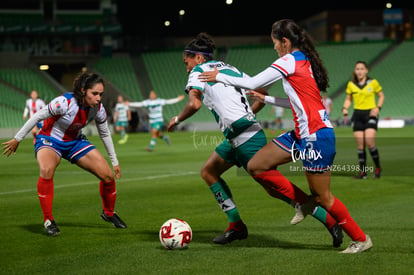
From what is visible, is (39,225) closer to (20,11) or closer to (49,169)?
A: (49,169)

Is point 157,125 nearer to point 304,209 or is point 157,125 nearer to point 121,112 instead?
point 121,112

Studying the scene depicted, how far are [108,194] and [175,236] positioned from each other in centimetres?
195

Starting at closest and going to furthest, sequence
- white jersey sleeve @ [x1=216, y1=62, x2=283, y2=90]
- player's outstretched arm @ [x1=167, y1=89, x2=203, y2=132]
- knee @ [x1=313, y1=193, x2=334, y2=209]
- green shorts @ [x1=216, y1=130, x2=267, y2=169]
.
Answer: white jersey sleeve @ [x1=216, y1=62, x2=283, y2=90]
knee @ [x1=313, y1=193, x2=334, y2=209]
player's outstretched arm @ [x1=167, y1=89, x2=203, y2=132]
green shorts @ [x1=216, y1=130, x2=267, y2=169]

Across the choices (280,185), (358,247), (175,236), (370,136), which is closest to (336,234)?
(358,247)

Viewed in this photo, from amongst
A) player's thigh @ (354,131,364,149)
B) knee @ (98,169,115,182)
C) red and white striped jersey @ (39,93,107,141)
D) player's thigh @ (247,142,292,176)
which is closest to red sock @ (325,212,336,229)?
player's thigh @ (247,142,292,176)

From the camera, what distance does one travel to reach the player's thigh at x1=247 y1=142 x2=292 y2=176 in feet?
22.6

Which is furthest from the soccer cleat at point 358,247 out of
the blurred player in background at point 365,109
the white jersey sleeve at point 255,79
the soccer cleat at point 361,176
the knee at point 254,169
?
the soccer cleat at point 361,176

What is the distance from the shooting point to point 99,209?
1048 cm

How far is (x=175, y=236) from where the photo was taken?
281 inches

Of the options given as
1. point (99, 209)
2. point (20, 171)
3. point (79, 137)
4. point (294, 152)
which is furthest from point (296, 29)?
point (20, 171)

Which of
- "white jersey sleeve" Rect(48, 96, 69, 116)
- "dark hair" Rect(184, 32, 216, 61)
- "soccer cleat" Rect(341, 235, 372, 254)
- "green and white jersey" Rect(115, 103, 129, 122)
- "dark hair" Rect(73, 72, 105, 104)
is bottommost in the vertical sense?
"green and white jersey" Rect(115, 103, 129, 122)

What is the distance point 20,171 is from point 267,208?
9352 mm

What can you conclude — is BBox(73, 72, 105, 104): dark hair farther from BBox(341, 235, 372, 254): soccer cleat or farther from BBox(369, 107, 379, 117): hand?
BBox(369, 107, 379, 117): hand

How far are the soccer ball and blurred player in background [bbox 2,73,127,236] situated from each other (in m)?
1.60
